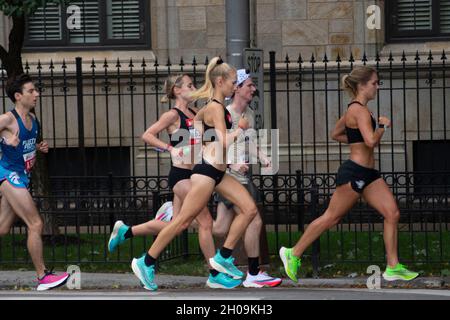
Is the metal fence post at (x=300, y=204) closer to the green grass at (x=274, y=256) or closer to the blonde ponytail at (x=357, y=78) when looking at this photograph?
the green grass at (x=274, y=256)

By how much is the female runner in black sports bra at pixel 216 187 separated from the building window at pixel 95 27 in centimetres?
901

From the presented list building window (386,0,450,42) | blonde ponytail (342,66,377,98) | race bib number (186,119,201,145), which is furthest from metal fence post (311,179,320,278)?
building window (386,0,450,42)

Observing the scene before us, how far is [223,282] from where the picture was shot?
1100cm

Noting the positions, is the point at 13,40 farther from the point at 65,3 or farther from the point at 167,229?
the point at 167,229

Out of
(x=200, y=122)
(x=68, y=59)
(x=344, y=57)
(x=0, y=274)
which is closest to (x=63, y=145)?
(x=68, y=59)

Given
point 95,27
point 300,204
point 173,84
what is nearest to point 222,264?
point 173,84

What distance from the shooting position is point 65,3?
13789mm

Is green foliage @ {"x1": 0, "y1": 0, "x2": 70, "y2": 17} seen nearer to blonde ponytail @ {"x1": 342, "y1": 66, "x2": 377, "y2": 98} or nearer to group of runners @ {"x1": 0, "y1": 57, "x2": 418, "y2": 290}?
→ group of runners @ {"x1": 0, "y1": 57, "x2": 418, "y2": 290}

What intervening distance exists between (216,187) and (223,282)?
0.84 m

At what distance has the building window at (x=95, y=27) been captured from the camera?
64.9 feet

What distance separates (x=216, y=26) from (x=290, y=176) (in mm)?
4150

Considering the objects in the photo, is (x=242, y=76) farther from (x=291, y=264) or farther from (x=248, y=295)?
(x=248, y=295)

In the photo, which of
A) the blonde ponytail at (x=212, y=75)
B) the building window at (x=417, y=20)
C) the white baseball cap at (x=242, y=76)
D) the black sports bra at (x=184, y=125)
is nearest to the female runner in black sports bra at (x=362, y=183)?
the white baseball cap at (x=242, y=76)

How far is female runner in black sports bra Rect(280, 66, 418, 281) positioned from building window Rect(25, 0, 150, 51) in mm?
9081
